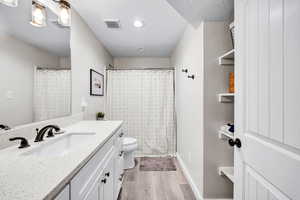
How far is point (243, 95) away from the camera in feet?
3.40

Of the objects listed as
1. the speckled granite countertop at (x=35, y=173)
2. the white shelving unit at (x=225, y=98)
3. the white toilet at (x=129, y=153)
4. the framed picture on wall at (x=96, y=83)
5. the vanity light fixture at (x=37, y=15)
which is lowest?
the white toilet at (x=129, y=153)

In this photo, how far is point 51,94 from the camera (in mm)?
1485

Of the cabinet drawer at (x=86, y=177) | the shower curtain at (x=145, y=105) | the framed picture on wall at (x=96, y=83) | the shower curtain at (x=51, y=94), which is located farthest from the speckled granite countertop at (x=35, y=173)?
the shower curtain at (x=145, y=105)

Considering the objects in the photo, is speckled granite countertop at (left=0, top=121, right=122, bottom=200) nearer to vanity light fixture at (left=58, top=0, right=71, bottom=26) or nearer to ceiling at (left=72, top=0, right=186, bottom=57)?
vanity light fixture at (left=58, top=0, right=71, bottom=26)

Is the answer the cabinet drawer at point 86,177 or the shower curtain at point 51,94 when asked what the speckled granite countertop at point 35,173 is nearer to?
the cabinet drawer at point 86,177

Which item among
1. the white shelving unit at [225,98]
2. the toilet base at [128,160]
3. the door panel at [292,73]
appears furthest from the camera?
the toilet base at [128,160]

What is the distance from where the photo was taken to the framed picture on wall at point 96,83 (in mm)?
2548

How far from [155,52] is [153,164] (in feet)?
8.13

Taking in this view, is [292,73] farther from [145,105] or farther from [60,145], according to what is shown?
[145,105]

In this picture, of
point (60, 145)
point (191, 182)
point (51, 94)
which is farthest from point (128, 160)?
point (51, 94)

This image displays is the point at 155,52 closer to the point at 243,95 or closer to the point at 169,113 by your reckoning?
the point at 169,113

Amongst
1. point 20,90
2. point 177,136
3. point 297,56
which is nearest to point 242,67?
point 297,56

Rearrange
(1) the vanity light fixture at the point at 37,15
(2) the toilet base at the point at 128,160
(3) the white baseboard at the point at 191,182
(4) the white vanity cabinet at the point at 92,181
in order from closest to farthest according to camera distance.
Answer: (4) the white vanity cabinet at the point at 92,181, (1) the vanity light fixture at the point at 37,15, (3) the white baseboard at the point at 191,182, (2) the toilet base at the point at 128,160

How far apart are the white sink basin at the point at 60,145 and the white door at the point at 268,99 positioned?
1.10 m
